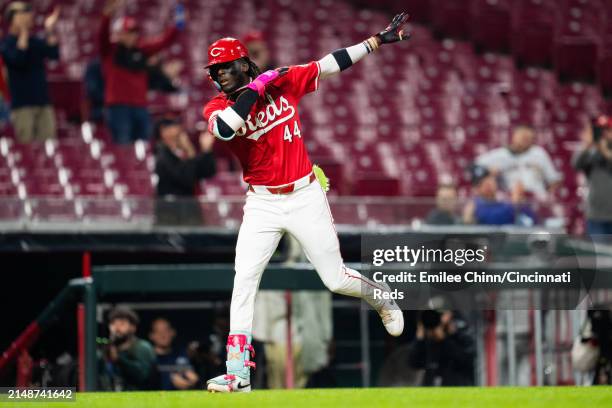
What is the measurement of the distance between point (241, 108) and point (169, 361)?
4.07 meters

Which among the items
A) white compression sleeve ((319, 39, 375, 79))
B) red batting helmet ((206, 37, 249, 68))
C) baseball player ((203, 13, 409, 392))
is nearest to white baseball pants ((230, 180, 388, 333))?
baseball player ((203, 13, 409, 392))

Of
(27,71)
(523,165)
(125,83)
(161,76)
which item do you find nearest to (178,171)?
(125,83)

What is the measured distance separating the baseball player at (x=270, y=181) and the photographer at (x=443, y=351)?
2.91 meters

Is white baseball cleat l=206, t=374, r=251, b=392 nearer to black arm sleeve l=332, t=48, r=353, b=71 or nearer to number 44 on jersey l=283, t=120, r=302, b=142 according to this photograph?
number 44 on jersey l=283, t=120, r=302, b=142

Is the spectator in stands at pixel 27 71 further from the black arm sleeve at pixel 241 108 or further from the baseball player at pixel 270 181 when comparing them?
the black arm sleeve at pixel 241 108

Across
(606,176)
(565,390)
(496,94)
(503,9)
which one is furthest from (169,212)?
(503,9)

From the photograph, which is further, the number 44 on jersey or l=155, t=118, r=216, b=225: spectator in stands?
l=155, t=118, r=216, b=225: spectator in stands

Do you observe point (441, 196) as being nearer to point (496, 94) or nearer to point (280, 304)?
point (280, 304)

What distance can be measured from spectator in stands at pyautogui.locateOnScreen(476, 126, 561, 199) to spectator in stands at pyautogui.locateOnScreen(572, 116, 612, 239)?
75cm

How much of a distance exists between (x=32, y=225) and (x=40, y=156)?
174 cm

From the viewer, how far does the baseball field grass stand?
21.7 feet

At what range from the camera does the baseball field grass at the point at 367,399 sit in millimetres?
6613

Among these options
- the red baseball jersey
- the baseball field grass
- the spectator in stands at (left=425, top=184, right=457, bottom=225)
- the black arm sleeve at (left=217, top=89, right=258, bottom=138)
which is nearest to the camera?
the baseball field grass

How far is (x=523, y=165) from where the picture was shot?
12.5 meters
